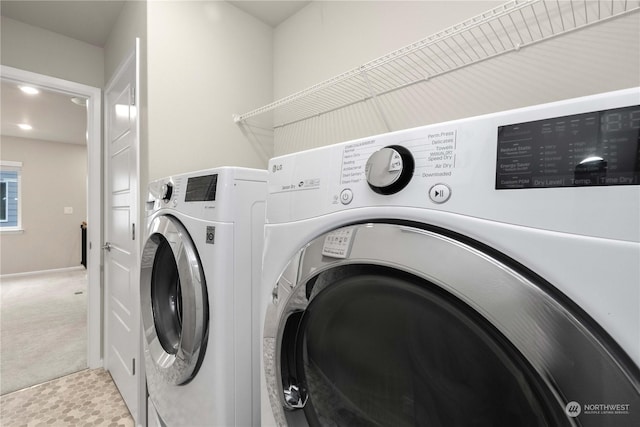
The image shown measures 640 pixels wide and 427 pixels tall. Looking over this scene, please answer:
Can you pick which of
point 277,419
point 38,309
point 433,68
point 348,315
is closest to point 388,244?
point 348,315

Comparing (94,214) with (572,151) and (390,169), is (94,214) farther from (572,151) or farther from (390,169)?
(572,151)

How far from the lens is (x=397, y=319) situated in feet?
1.52

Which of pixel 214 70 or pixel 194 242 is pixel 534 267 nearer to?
pixel 194 242

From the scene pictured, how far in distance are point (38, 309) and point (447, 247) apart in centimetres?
452

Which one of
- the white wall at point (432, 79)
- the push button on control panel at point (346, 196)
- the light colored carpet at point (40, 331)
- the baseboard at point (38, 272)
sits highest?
the white wall at point (432, 79)

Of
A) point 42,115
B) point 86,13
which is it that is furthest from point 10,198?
point 86,13

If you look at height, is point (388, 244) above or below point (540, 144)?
below

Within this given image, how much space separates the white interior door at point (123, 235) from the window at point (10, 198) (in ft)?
15.0

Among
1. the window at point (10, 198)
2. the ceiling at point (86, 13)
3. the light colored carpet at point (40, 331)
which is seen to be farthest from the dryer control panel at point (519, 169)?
the window at point (10, 198)

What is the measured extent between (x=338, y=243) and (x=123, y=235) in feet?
5.82

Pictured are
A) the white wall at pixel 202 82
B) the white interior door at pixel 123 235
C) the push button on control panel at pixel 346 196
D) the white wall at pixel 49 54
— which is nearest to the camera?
the push button on control panel at pixel 346 196

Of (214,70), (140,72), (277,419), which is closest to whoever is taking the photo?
(277,419)

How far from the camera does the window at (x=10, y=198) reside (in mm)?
4871

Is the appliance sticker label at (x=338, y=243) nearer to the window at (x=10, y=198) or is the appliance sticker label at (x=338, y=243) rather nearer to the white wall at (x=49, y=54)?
the white wall at (x=49, y=54)
